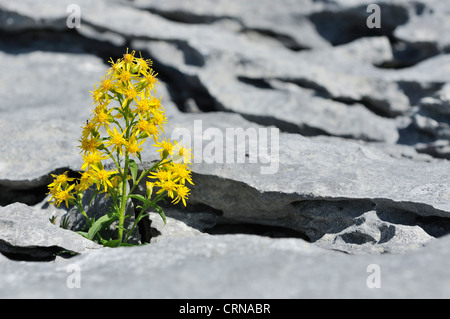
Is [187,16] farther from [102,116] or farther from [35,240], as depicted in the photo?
[35,240]

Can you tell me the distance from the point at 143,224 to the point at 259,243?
2086mm

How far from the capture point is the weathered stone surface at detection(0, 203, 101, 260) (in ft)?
15.6

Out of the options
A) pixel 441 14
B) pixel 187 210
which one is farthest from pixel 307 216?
pixel 441 14

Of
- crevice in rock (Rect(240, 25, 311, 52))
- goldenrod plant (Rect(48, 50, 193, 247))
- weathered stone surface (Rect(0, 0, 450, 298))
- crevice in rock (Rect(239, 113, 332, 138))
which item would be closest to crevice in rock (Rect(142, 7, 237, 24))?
weathered stone surface (Rect(0, 0, 450, 298))

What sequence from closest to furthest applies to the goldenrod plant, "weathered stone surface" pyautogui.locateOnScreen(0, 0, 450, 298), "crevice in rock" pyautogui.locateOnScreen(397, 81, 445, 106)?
"weathered stone surface" pyautogui.locateOnScreen(0, 0, 450, 298), the goldenrod plant, "crevice in rock" pyautogui.locateOnScreen(397, 81, 445, 106)

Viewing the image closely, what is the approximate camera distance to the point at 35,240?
15.6ft

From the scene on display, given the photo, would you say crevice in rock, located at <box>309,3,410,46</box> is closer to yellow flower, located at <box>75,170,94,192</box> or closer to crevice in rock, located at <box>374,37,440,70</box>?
crevice in rock, located at <box>374,37,440,70</box>

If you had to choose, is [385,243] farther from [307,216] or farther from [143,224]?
[143,224]

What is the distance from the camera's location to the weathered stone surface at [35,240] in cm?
475

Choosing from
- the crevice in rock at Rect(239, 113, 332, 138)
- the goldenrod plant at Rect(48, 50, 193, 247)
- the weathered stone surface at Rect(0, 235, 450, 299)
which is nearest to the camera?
the weathered stone surface at Rect(0, 235, 450, 299)

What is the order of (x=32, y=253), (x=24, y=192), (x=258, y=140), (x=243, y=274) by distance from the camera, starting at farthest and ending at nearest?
1. (x=258, y=140)
2. (x=24, y=192)
3. (x=32, y=253)
4. (x=243, y=274)

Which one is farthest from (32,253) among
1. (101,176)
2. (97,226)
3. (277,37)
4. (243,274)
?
(277,37)

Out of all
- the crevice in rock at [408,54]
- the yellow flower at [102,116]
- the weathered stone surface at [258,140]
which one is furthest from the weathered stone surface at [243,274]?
the crevice in rock at [408,54]

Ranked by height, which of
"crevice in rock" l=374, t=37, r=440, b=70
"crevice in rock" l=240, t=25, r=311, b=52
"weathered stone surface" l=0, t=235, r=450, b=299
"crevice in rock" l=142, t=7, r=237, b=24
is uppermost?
"crevice in rock" l=142, t=7, r=237, b=24
